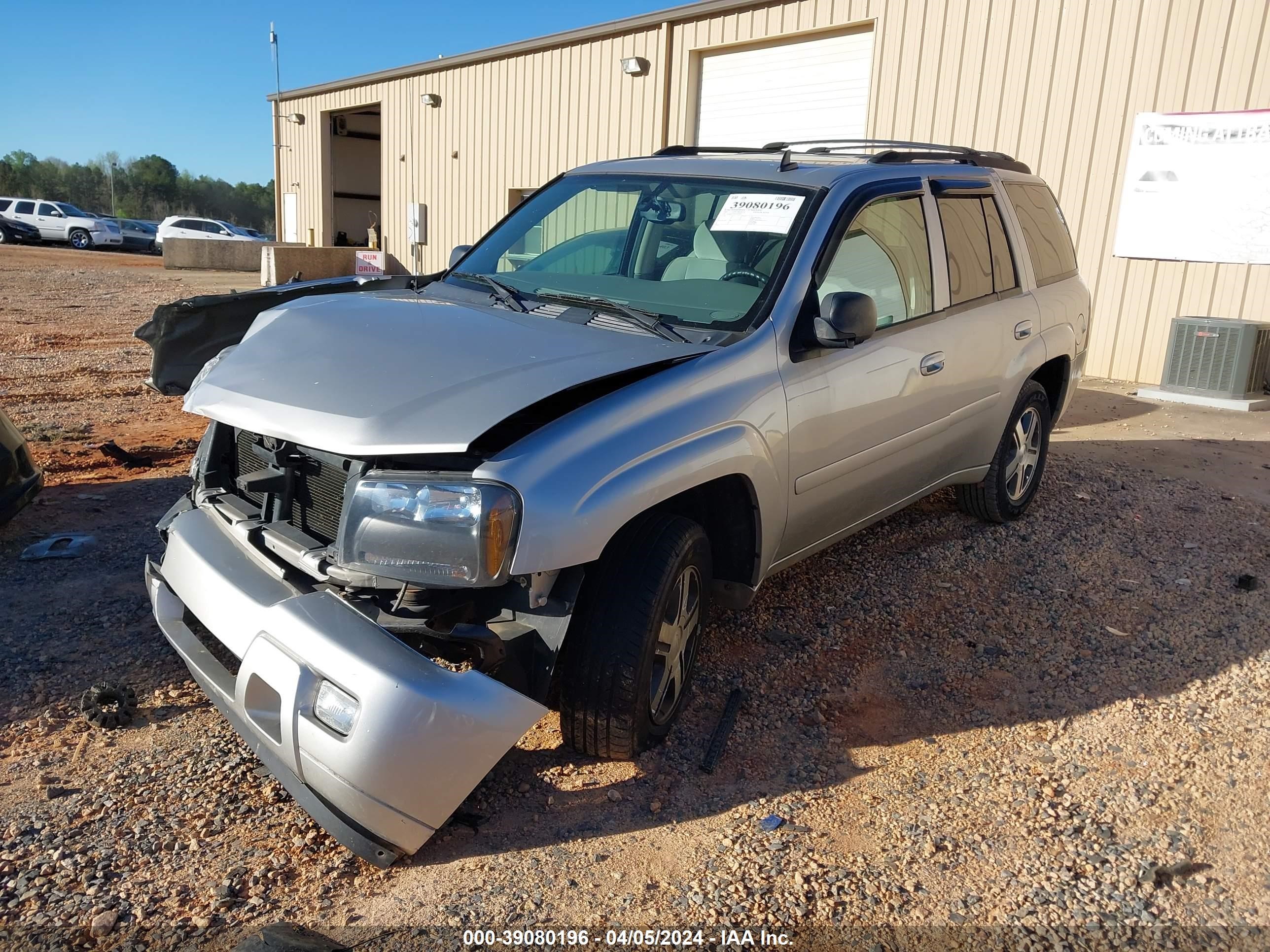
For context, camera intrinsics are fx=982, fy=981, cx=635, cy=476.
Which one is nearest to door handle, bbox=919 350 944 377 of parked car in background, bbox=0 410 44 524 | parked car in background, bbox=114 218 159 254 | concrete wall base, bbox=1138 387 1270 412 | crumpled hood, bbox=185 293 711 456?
crumpled hood, bbox=185 293 711 456

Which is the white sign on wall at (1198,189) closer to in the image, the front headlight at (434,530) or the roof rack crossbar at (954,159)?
the roof rack crossbar at (954,159)

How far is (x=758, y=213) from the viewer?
387 cm

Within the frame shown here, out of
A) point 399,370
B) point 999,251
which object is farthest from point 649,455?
point 999,251

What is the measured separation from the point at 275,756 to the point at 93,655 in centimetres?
149

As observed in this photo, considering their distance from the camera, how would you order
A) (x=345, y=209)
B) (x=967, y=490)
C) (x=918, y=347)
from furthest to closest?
1. (x=345, y=209)
2. (x=967, y=490)
3. (x=918, y=347)

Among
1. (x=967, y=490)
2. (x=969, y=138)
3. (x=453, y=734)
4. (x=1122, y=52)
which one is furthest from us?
(x=969, y=138)

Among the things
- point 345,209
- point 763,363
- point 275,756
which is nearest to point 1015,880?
point 763,363

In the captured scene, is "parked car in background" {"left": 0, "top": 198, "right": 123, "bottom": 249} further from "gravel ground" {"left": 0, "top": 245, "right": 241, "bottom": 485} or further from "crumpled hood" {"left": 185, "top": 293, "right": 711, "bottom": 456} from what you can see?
"crumpled hood" {"left": 185, "top": 293, "right": 711, "bottom": 456}

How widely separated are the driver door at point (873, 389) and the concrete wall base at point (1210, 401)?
636cm

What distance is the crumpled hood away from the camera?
266 centimetres

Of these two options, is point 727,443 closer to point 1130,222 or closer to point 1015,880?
point 1015,880

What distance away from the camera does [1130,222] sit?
10.2 m

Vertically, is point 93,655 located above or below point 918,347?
below

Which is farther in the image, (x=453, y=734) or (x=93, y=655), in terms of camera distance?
(x=93, y=655)
